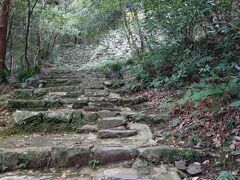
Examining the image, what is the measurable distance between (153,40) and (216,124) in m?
3.45

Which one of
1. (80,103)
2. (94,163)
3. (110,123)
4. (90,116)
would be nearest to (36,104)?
(80,103)

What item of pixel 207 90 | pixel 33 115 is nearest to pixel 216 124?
pixel 207 90

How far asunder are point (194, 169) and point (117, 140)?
3.96ft

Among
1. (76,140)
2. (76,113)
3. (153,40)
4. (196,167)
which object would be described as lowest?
(196,167)

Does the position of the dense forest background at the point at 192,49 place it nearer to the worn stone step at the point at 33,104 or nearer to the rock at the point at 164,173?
the rock at the point at 164,173

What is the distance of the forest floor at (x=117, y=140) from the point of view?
299 centimetres

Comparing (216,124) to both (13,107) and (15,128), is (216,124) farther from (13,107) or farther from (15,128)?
(13,107)

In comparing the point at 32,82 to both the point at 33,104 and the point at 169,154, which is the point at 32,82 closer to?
the point at 33,104

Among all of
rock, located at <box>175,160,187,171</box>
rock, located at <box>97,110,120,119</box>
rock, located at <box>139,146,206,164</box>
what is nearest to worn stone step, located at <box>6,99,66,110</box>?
rock, located at <box>97,110,120,119</box>

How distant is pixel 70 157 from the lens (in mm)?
3229

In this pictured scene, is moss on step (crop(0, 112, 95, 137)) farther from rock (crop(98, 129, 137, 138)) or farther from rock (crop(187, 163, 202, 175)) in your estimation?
rock (crop(187, 163, 202, 175))

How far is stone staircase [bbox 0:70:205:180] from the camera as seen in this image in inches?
121

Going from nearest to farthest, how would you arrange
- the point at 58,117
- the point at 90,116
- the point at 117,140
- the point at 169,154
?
the point at 169,154
the point at 117,140
the point at 58,117
the point at 90,116

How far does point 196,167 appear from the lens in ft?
9.55
